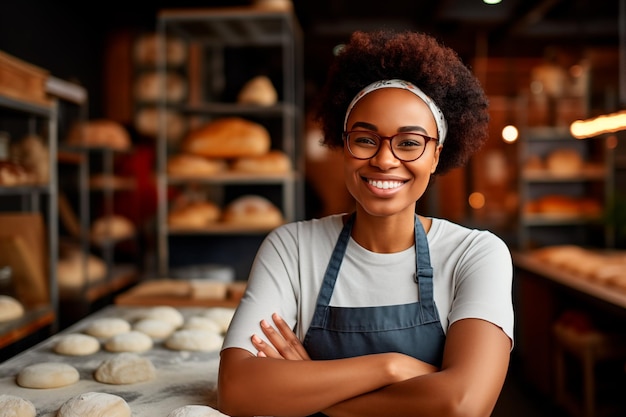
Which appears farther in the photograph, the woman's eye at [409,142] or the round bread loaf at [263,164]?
the round bread loaf at [263,164]

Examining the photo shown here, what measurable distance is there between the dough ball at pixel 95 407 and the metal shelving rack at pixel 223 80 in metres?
2.48

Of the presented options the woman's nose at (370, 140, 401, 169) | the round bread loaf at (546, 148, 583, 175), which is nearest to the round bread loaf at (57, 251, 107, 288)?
the woman's nose at (370, 140, 401, 169)

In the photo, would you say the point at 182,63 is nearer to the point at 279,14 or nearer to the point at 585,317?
the point at 279,14

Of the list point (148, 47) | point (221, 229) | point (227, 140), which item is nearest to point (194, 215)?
point (221, 229)

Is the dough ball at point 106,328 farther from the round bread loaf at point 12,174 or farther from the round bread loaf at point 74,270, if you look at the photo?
the round bread loaf at point 74,270

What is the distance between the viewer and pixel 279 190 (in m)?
4.09

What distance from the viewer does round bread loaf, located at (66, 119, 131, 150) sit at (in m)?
4.52

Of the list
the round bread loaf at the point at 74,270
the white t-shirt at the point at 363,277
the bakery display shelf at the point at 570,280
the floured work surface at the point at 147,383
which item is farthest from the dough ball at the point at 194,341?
the round bread loaf at the point at 74,270

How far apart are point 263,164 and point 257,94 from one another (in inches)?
17.6

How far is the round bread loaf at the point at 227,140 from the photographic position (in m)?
3.75

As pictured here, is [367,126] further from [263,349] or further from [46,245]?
[46,245]

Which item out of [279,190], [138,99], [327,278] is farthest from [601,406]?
[138,99]

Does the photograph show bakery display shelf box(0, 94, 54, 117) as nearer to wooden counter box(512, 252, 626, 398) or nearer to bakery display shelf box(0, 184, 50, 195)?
bakery display shelf box(0, 184, 50, 195)

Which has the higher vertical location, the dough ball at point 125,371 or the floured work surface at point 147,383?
the dough ball at point 125,371
